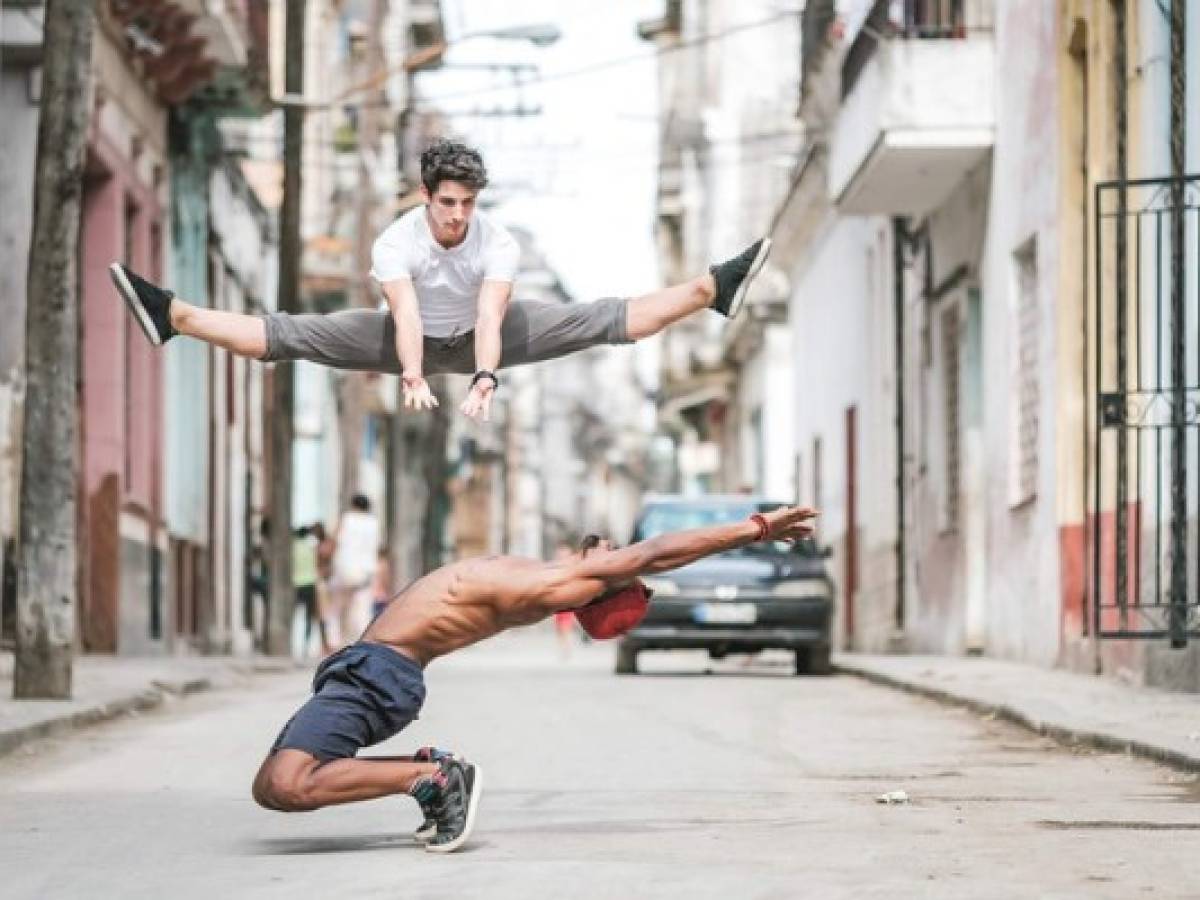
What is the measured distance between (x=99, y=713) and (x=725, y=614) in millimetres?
9335

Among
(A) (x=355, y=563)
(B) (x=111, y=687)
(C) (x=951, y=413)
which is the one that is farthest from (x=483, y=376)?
(A) (x=355, y=563)

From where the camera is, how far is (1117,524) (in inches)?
729

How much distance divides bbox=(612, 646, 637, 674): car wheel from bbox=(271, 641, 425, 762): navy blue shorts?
1736 cm

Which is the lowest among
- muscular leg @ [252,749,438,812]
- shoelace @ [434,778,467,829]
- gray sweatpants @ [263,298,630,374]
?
shoelace @ [434,778,467,829]

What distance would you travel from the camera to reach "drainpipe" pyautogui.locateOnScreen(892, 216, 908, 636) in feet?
111

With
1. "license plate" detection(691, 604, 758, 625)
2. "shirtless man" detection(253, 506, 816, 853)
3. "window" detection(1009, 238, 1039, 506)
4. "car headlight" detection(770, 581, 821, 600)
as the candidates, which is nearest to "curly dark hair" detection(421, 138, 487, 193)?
"shirtless man" detection(253, 506, 816, 853)

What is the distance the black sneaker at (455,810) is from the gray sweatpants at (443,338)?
2.26 meters

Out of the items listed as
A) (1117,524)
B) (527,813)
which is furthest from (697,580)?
(527,813)

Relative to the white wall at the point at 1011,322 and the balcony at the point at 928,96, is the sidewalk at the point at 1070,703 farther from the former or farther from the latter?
the balcony at the point at 928,96

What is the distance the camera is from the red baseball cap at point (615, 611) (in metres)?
10.0

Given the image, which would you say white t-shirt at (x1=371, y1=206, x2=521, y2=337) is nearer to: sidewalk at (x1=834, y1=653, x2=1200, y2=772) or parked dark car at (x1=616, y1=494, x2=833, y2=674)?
sidewalk at (x1=834, y1=653, x2=1200, y2=772)

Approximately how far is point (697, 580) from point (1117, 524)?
871 cm

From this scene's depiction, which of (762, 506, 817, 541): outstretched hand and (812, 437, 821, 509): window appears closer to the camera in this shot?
(762, 506, 817, 541): outstretched hand

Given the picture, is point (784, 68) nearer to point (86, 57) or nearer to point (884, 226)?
point (884, 226)
